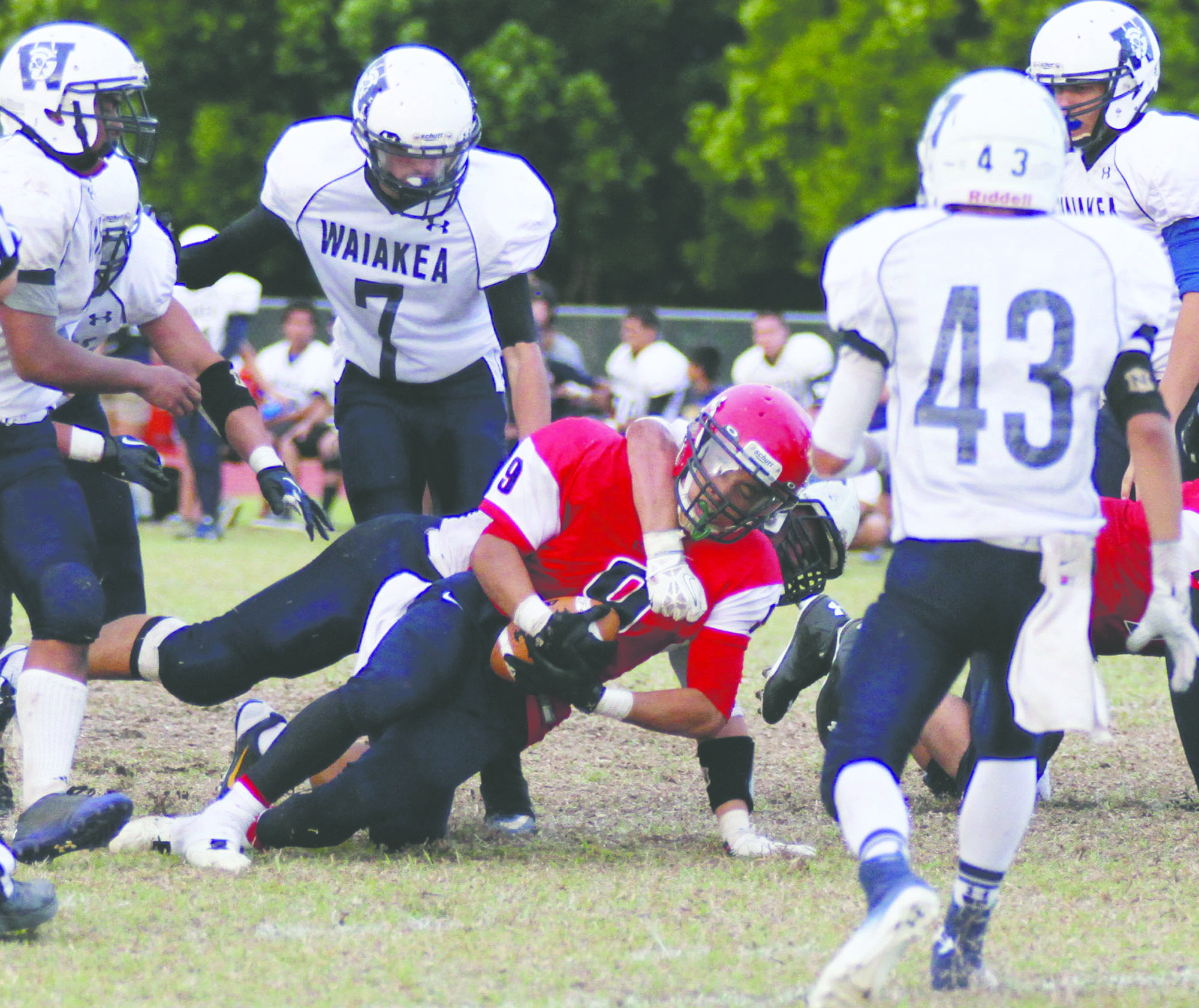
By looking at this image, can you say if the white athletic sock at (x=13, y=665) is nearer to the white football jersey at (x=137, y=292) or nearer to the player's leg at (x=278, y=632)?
the player's leg at (x=278, y=632)

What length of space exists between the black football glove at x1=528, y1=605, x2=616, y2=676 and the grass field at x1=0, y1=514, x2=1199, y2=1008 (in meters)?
0.46

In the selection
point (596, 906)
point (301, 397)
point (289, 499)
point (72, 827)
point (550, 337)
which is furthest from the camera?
point (301, 397)

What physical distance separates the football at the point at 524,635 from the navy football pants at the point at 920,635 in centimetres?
80

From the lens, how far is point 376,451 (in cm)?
466

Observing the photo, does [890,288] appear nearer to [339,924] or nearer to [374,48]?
[339,924]

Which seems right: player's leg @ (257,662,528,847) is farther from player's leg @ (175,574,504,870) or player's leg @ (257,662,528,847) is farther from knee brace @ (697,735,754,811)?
knee brace @ (697,735,754,811)

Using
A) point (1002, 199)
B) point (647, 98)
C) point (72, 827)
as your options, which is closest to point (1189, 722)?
point (1002, 199)

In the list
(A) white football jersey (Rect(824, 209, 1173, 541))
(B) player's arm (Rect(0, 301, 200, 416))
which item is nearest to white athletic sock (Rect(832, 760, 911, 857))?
(A) white football jersey (Rect(824, 209, 1173, 541))

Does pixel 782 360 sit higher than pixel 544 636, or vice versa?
pixel 544 636

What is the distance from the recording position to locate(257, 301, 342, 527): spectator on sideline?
12.9 m

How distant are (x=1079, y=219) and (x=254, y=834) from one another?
2.17m

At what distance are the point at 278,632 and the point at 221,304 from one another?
8663mm

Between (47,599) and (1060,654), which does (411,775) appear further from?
(1060,654)

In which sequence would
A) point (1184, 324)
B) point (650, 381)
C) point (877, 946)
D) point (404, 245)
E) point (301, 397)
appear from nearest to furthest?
point (877, 946), point (1184, 324), point (404, 245), point (650, 381), point (301, 397)
